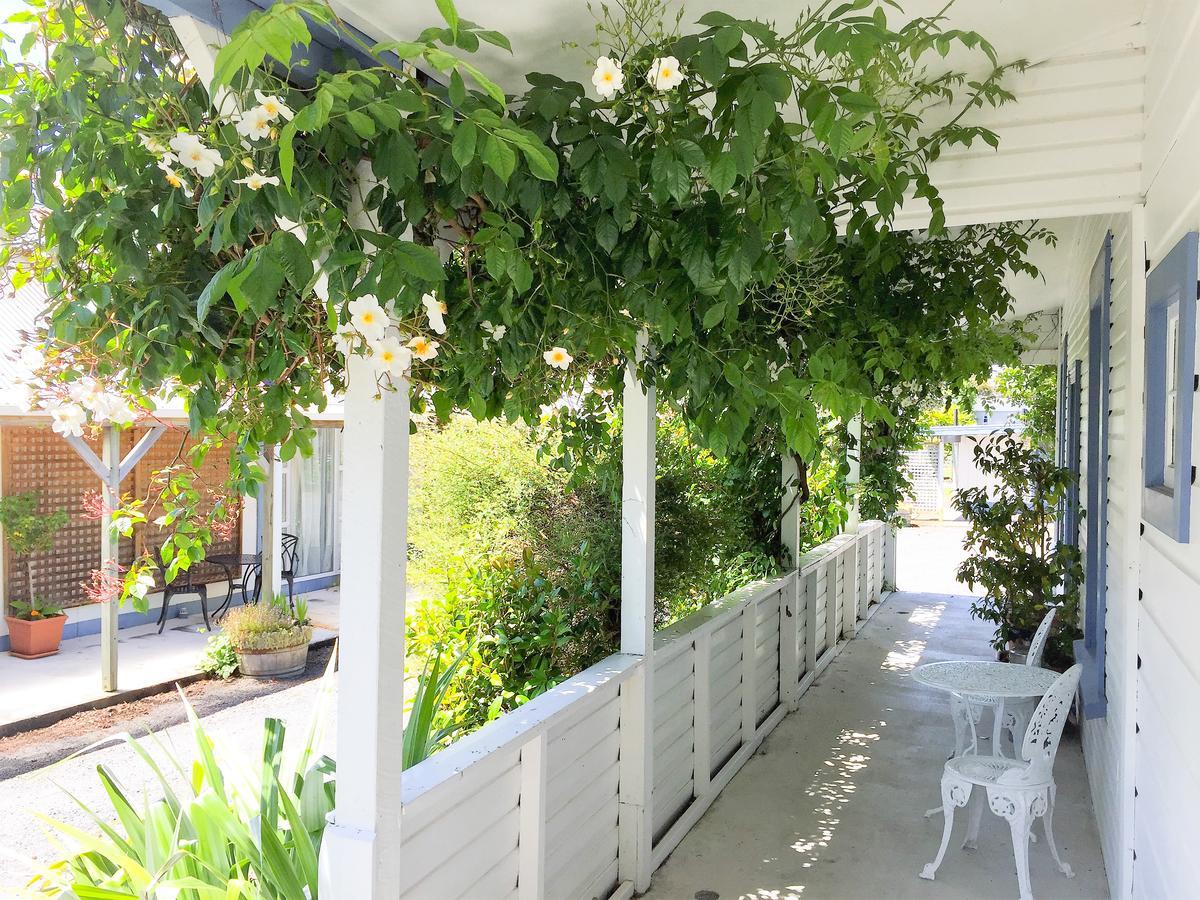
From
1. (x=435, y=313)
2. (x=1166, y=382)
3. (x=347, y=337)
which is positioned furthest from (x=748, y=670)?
A: (x=347, y=337)

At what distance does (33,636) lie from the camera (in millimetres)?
7426

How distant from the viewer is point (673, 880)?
124 inches

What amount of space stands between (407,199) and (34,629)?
7.67m

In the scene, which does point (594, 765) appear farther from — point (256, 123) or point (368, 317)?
point (256, 123)

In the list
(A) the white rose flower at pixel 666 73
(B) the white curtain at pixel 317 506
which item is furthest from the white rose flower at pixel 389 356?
(B) the white curtain at pixel 317 506

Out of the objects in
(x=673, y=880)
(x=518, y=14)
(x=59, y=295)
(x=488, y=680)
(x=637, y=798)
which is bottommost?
(x=673, y=880)

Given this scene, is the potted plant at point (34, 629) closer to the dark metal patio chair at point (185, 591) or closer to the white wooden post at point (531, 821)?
the dark metal patio chair at point (185, 591)

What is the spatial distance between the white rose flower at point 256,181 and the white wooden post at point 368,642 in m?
0.46

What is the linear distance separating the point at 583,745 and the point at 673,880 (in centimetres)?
79

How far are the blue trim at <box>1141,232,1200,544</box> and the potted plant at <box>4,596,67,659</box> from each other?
27.3 ft

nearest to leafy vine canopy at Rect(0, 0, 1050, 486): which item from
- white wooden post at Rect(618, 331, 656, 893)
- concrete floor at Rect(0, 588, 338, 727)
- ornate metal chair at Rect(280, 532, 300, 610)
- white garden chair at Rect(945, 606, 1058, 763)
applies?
white wooden post at Rect(618, 331, 656, 893)

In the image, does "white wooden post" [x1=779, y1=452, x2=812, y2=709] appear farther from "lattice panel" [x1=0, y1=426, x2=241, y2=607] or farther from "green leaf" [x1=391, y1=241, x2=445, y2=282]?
"lattice panel" [x1=0, y1=426, x2=241, y2=607]

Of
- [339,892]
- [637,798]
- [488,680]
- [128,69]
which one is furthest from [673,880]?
[128,69]

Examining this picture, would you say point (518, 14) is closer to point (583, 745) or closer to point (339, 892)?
point (339, 892)
